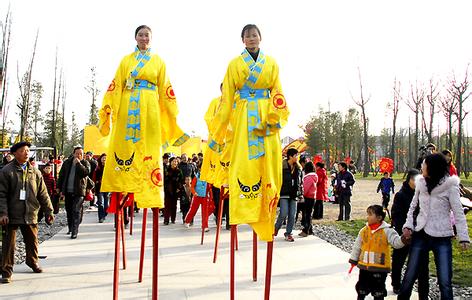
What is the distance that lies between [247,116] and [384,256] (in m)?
2.02

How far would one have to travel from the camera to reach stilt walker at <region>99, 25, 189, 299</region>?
4.95 meters

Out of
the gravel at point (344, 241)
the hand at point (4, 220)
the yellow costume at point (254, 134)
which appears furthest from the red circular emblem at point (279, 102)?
the hand at point (4, 220)

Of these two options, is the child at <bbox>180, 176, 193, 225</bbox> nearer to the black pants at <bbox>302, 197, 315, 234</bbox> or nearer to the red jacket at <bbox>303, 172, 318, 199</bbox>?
the red jacket at <bbox>303, 172, 318, 199</bbox>

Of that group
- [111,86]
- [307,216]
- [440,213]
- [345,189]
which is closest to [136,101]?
[111,86]

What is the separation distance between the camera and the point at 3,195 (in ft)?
21.6

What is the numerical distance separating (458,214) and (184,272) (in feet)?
11.9

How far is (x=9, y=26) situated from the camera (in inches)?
883

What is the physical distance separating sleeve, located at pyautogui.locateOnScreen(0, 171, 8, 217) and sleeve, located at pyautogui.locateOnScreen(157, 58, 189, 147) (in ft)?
8.48

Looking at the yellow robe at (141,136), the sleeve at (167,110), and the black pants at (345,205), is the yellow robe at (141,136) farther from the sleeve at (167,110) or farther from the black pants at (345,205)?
the black pants at (345,205)

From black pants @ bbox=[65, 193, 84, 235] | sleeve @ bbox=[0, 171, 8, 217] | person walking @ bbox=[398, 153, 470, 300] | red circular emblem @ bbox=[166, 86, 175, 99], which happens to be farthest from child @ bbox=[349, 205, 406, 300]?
black pants @ bbox=[65, 193, 84, 235]

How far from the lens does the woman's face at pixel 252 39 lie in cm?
486

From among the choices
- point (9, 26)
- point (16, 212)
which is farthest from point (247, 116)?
point (9, 26)

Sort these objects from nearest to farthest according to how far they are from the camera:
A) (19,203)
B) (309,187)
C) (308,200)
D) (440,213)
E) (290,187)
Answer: (440,213), (19,203), (290,187), (308,200), (309,187)

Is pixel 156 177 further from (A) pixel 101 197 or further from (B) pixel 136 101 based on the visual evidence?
(A) pixel 101 197
